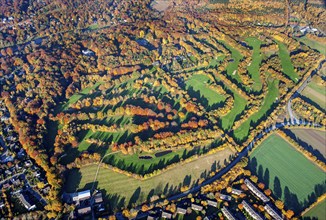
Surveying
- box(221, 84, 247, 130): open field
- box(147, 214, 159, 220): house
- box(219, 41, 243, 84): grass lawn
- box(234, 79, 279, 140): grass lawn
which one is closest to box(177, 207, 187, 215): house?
box(147, 214, 159, 220): house

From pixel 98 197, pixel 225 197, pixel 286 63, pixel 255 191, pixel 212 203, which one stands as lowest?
pixel 98 197

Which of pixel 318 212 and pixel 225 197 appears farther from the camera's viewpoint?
pixel 225 197

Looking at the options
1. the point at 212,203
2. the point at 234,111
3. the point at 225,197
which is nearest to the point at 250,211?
the point at 225,197

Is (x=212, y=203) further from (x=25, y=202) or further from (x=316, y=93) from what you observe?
(x=316, y=93)

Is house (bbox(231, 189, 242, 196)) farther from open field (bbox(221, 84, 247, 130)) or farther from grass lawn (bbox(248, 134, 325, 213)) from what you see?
open field (bbox(221, 84, 247, 130))

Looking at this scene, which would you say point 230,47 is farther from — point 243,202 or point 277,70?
point 243,202

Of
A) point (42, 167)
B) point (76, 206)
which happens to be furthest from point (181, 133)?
point (42, 167)

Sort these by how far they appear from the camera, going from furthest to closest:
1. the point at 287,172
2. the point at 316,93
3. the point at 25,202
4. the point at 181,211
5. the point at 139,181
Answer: the point at 316,93, the point at 287,172, the point at 139,181, the point at 25,202, the point at 181,211
